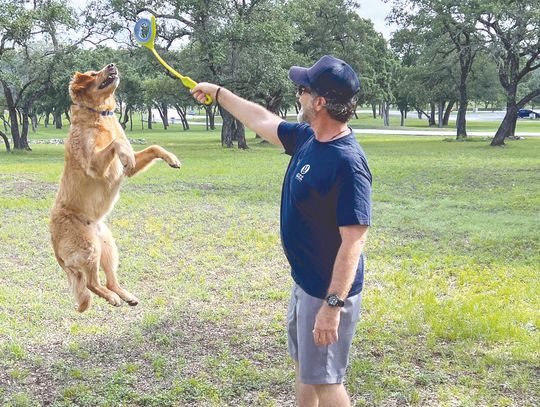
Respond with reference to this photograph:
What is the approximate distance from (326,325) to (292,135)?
1232mm

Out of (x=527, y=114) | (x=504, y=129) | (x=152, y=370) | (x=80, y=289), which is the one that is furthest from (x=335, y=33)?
(x=527, y=114)

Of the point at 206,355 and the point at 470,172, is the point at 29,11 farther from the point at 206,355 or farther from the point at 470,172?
the point at 206,355

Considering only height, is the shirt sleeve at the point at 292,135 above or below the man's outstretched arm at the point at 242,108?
below

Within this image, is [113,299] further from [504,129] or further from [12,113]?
[504,129]

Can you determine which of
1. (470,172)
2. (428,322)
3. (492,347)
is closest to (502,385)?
(492,347)

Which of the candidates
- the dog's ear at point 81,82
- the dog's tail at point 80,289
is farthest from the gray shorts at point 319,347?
the dog's ear at point 81,82

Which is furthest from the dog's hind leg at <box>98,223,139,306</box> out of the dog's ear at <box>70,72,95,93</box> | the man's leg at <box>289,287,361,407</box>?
the man's leg at <box>289,287,361,407</box>

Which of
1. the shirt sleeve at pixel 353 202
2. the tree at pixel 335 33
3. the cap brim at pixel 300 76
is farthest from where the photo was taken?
the tree at pixel 335 33

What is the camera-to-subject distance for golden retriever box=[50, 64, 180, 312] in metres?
3.76

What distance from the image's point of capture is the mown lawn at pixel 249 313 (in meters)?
4.54

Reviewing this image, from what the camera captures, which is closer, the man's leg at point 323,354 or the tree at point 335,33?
the man's leg at point 323,354

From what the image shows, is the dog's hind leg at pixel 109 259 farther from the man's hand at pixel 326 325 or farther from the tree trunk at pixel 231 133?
the tree trunk at pixel 231 133

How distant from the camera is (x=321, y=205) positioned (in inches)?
114

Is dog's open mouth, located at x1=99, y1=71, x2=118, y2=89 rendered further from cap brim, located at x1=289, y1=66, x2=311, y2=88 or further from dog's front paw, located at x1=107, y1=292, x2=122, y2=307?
dog's front paw, located at x1=107, y1=292, x2=122, y2=307
